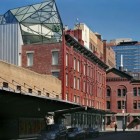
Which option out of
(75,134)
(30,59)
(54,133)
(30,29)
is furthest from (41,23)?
(54,133)

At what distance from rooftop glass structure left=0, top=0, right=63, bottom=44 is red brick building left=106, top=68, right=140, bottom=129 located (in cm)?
4382

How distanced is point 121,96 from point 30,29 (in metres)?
48.5

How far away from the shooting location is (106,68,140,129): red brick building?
112m

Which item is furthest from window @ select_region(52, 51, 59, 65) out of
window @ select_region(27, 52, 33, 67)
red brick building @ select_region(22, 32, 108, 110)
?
window @ select_region(27, 52, 33, 67)

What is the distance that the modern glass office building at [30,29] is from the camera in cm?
7131

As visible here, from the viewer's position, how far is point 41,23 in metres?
71.9

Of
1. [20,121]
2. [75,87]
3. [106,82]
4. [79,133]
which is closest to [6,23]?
[75,87]

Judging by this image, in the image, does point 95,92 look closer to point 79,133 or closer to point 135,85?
point 135,85

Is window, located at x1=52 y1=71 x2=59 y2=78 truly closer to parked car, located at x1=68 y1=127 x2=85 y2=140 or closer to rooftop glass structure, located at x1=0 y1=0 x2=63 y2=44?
rooftop glass structure, located at x1=0 y1=0 x2=63 y2=44

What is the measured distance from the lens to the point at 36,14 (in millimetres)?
72750

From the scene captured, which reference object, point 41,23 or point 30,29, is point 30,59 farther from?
point 41,23

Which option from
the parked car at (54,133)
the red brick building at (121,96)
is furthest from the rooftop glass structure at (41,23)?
the red brick building at (121,96)

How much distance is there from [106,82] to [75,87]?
38.6m

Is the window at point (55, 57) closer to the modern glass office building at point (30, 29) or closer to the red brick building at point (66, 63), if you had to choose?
the red brick building at point (66, 63)
